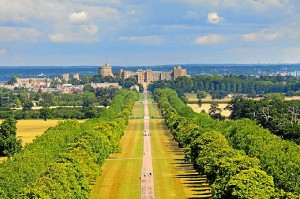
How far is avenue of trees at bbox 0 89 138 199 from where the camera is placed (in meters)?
58.8

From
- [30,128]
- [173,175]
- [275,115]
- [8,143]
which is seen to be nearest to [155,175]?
[173,175]

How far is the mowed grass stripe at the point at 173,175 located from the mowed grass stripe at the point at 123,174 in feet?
9.21

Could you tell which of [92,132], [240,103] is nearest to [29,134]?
[92,132]

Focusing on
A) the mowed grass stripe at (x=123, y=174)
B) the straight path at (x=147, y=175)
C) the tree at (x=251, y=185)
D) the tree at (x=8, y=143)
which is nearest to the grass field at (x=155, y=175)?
the mowed grass stripe at (x=123, y=174)

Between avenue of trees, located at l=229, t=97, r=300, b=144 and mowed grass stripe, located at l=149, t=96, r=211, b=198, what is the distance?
19.7 meters

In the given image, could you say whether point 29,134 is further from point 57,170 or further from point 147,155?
point 57,170

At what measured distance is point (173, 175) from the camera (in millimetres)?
90625

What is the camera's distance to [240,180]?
5803 centimetres

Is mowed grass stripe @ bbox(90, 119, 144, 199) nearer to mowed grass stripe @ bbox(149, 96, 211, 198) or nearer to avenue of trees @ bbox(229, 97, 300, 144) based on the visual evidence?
mowed grass stripe @ bbox(149, 96, 211, 198)

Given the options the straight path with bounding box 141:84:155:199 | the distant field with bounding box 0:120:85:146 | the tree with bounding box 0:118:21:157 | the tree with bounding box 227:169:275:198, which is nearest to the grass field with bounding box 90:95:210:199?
the straight path with bounding box 141:84:155:199

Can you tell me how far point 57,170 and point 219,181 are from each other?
16353 mm

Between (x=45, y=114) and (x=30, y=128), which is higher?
(x=45, y=114)

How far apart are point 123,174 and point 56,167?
2796 centimetres

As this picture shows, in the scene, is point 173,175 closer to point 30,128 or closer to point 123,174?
point 123,174
